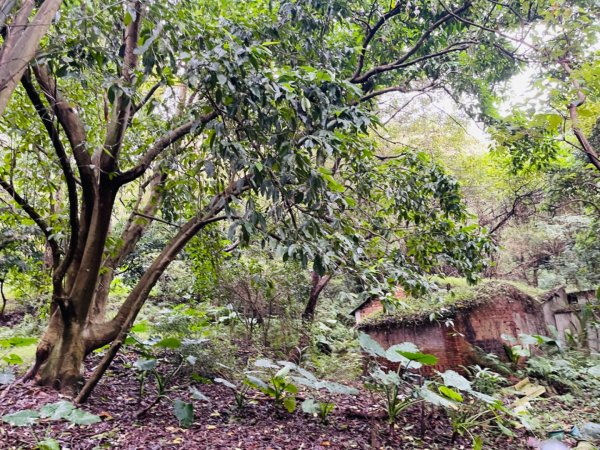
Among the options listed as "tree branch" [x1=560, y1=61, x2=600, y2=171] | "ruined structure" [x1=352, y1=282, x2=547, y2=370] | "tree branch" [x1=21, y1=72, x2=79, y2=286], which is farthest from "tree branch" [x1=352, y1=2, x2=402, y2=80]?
"ruined structure" [x1=352, y1=282, x2=547, y2=370]

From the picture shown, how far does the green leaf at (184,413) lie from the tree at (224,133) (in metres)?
0.75

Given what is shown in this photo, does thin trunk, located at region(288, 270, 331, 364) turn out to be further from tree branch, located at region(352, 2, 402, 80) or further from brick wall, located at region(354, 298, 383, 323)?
tree branch, located at region(352, 2, 402, 80)

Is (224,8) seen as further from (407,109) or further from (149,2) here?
(407,109)

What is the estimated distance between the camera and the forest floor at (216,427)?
10.2ft

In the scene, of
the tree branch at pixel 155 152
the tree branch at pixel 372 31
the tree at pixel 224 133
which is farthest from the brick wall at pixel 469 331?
the tree branch at pixel 155 152

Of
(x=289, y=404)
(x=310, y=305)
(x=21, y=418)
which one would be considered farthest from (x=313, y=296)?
(x=21, y=418)

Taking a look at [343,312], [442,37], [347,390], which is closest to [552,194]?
[442,37]

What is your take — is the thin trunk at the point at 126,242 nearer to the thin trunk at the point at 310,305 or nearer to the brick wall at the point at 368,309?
the thin trunk at the point at 310,305

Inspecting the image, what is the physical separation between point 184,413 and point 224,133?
7.74ft

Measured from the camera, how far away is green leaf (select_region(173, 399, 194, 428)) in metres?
3.43

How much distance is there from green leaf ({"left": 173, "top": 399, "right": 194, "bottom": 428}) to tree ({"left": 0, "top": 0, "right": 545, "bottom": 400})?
750mm

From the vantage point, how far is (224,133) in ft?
9.00

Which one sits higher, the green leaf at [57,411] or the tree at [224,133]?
the tree at [224,133]

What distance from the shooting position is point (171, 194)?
4910mm
